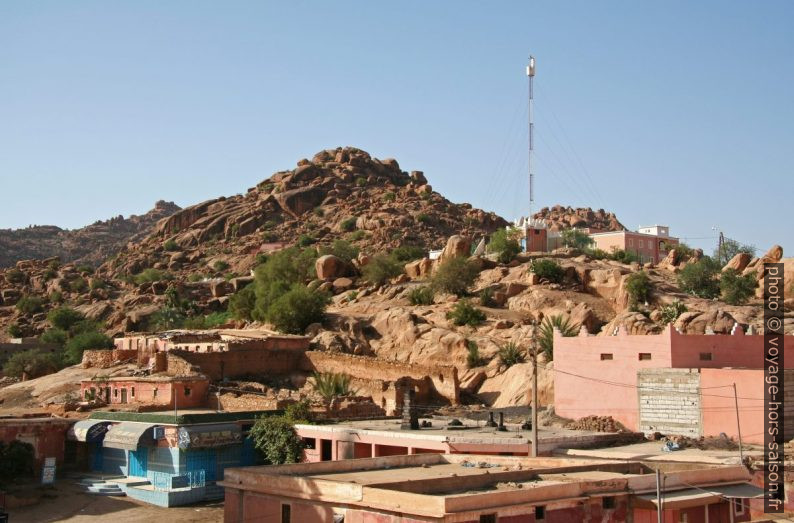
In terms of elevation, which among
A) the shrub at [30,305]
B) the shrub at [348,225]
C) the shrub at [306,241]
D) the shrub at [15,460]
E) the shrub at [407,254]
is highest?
the shrub at [348,225]

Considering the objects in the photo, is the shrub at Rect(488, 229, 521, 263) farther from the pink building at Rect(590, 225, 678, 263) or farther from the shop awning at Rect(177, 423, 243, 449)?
the shop awning at Rect(177, 423, 243, 449)

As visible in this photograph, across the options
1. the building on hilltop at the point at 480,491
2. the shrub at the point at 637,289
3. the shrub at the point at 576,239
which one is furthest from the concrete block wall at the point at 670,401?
the shrub at the point at 576,239

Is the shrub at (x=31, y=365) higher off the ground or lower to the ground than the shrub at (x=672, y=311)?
lower

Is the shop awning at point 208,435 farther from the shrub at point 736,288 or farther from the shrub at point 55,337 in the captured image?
the shrub at point 55,337

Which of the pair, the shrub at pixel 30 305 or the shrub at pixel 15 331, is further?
the shrub at pixel 30 305

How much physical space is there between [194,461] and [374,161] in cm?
8399

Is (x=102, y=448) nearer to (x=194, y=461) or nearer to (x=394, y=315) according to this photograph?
(x=194, y=461)

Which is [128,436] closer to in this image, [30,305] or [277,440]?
[277,440]

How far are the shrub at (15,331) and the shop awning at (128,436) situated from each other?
4491 centimetres

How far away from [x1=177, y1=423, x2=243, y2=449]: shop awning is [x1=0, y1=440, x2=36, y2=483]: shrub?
4.98 metres

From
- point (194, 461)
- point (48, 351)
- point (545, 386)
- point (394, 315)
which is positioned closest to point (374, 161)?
point (48, 351)

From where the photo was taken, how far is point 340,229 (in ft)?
304

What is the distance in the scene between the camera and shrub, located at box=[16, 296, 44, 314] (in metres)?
78.7

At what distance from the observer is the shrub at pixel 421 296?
53844mm
